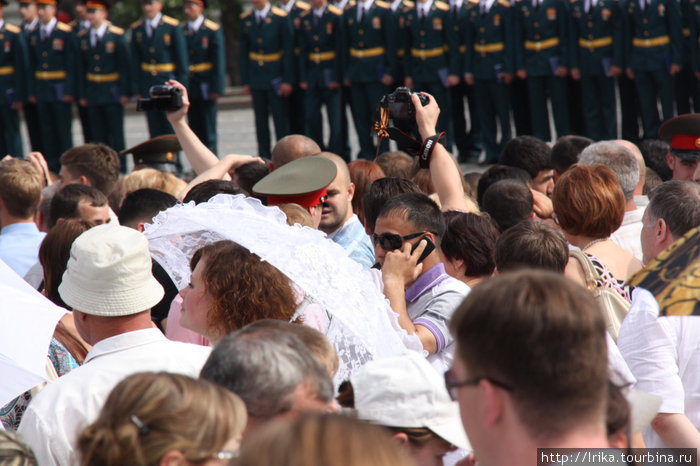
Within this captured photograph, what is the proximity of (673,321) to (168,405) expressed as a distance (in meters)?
1.78

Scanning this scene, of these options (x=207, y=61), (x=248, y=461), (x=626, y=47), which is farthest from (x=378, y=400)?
(x=207, y=61)

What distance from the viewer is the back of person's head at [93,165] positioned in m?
6.53

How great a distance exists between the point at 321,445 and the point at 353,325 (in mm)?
1303

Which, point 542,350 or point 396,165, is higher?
point 542,350

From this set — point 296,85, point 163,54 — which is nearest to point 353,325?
point 296,85

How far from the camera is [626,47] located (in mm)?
11336

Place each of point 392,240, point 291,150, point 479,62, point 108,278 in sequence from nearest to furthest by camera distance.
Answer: point 108,278 → point 392,240 → point 291,150 → point 479,62

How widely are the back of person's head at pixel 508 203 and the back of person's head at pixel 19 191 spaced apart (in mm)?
2418

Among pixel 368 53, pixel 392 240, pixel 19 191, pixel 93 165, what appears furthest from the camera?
pixel 368 53

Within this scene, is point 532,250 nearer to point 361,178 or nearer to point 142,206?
point 142,206

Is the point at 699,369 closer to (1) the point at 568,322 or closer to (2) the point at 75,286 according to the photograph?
(1) the point at 568,322

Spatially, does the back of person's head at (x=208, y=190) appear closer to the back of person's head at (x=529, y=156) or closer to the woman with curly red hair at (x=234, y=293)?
the woman with curly red hair at (x=234, y=293)

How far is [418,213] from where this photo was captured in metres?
3.72

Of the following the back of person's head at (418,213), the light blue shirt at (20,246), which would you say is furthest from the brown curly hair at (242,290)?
the light blue shirt at (20,246)
